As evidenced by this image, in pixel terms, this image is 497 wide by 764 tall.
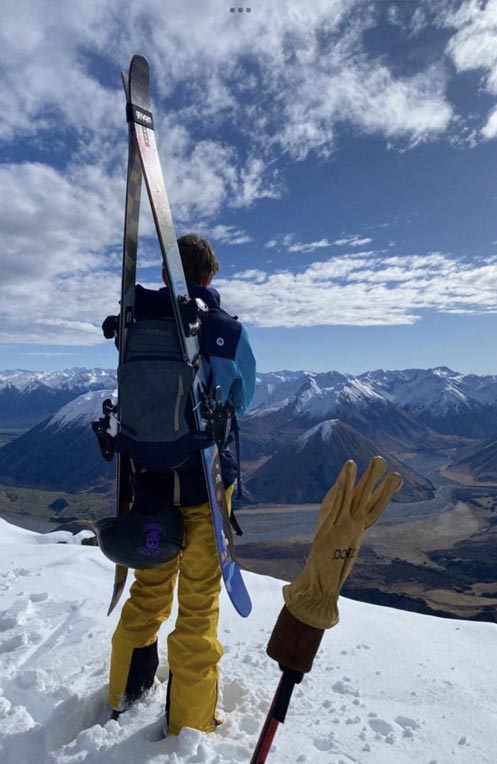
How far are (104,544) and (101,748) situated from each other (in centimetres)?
131

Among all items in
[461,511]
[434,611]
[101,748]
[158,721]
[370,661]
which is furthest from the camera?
[461,511]

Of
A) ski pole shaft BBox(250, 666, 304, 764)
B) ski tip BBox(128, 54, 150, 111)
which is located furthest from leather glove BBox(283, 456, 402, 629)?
ski tip BBox(128, 54, 150, 111)

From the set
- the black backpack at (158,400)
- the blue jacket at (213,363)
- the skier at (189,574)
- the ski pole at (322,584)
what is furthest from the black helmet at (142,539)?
the ski pole at (322,584)

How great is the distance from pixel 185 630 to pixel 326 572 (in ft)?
5.19

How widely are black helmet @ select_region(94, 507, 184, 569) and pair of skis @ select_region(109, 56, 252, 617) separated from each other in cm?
33

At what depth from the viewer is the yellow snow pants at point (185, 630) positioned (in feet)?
11.4

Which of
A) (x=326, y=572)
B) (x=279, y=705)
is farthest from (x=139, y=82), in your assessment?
(x=279, y=705)

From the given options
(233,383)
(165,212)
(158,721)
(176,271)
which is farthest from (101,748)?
(165,212)

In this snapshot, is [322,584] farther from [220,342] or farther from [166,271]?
[166,271]

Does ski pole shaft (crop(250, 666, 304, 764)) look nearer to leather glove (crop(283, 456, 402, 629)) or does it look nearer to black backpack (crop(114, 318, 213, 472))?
leather glove (crop(283, 456, 402, 629))

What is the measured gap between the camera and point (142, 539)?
11.7 ft

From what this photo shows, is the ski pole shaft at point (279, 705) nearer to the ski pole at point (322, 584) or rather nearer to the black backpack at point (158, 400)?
the ski pole at point (322, 584)

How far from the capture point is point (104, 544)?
145 inches

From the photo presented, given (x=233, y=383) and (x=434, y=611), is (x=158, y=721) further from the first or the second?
(x=434, y=611)
